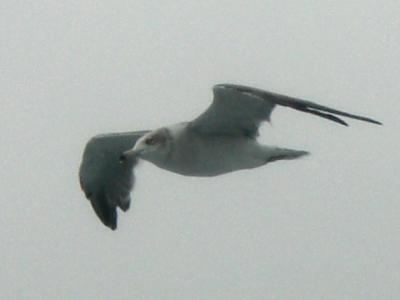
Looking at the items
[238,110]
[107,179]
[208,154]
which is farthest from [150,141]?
[107,179]

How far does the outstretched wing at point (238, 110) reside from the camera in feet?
53.1

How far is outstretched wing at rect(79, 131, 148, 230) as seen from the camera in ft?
62.8

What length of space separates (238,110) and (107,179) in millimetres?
3077

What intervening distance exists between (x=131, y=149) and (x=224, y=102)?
225 cm

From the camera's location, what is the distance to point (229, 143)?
56.9 ft

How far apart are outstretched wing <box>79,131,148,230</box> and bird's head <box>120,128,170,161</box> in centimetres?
163

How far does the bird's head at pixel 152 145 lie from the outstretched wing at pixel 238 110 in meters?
0.33

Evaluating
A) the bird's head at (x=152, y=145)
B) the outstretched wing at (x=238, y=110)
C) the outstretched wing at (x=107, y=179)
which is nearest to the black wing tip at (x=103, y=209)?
the outstretched wing at (x=107, y=179)

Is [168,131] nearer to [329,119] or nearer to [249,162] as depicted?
[249,162]

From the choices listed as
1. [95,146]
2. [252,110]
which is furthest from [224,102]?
[95,146]

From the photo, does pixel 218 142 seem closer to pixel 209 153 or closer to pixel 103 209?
pixel 209 153

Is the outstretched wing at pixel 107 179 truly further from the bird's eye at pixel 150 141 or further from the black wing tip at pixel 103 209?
the bird's eye at pixel 150 141

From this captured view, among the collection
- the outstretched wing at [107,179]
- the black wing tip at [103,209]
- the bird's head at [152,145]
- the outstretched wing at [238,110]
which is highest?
the outstretched wing at [238,110]

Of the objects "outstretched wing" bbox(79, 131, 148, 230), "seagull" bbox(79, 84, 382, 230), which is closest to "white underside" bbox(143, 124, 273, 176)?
"seagull" bbox(79, 84, 382, 230)
